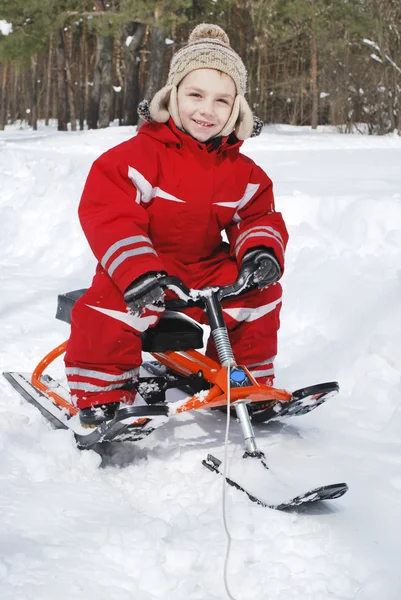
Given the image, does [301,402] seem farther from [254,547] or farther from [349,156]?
[349,156]

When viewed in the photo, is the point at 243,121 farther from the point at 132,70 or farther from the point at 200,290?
the point at 132,70

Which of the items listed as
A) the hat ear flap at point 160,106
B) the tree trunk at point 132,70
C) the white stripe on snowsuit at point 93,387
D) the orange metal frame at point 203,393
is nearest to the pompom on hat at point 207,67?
the hat ear flap at point 160,106

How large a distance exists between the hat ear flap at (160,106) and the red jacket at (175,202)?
0.10 feet

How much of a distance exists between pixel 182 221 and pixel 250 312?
439mm

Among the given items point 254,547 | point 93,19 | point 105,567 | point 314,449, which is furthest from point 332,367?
point 93,19

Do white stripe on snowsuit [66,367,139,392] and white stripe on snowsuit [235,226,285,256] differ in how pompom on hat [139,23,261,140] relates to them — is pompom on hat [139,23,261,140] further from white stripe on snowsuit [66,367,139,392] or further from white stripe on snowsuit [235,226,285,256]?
white stripe on snowsuit [66,367,139,392]

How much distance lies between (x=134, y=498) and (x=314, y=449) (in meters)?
0.77

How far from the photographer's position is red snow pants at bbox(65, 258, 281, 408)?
251 cm

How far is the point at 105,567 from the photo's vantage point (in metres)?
1.73

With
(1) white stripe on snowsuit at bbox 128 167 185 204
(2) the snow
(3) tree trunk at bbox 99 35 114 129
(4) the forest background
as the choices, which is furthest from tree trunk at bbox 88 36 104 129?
(1) white stripe on snowsuit at bbox 128 167 185 204

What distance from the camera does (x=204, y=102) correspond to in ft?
8.83

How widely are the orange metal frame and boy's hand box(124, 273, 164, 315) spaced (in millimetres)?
331

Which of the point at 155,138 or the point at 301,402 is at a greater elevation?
the point at 155,138

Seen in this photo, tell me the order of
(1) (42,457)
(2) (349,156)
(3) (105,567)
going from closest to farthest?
(3) (105,567) → (1) (42,457) → (2) (349,156)
